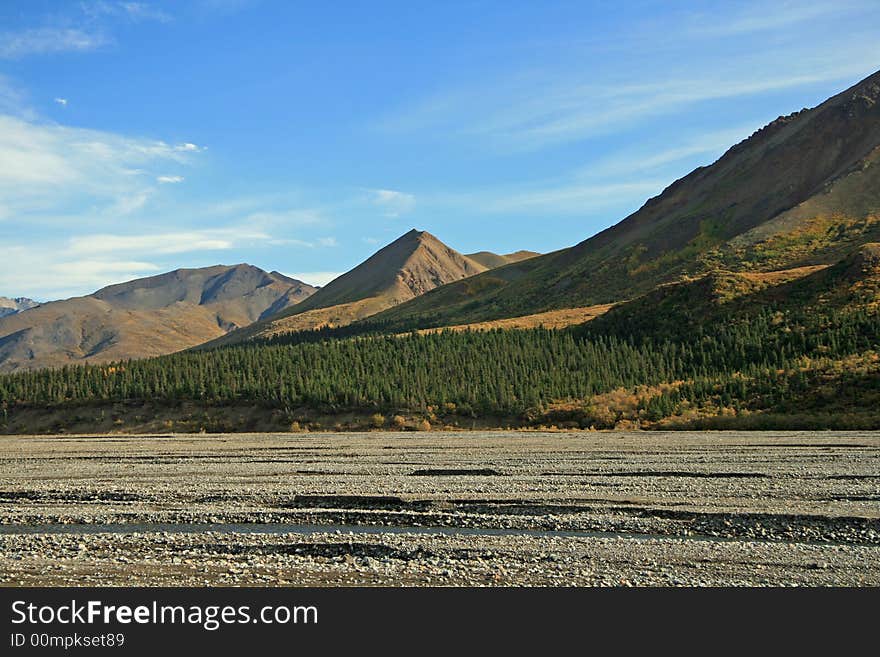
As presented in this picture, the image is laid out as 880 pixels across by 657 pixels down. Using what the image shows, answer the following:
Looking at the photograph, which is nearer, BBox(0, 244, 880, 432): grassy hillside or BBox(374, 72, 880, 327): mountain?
BBox(0, 244, 880, 432): grassy hillside

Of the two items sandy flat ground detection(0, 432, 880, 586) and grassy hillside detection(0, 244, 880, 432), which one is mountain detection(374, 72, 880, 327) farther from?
sandy flat ground detection(0, 432, 880, 586)

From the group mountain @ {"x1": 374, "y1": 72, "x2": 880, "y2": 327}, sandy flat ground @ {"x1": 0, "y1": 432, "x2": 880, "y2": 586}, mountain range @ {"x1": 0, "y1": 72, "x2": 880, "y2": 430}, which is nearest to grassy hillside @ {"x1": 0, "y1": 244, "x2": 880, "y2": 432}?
mountain range @ {"x1": 0, "y1": 72, "x2": 880, "y2": 430}

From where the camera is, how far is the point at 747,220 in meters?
142

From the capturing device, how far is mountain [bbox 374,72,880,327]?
11625cm

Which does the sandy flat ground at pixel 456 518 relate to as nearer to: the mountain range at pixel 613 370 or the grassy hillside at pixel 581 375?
the mountain range at pixel 613 370

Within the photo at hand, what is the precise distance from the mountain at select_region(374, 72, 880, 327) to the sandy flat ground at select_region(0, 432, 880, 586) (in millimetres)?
82508

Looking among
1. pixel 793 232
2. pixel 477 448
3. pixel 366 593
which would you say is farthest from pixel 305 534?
pixel 793 232

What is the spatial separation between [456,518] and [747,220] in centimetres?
13739

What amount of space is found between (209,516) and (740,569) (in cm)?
1114

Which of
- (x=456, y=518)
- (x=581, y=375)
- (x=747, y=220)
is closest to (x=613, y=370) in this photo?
(x=581, y=375)

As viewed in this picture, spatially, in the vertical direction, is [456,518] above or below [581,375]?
below

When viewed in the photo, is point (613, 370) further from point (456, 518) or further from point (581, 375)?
point (456, 518)

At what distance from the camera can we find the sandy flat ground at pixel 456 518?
12953mm

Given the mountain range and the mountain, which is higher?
the mountain
